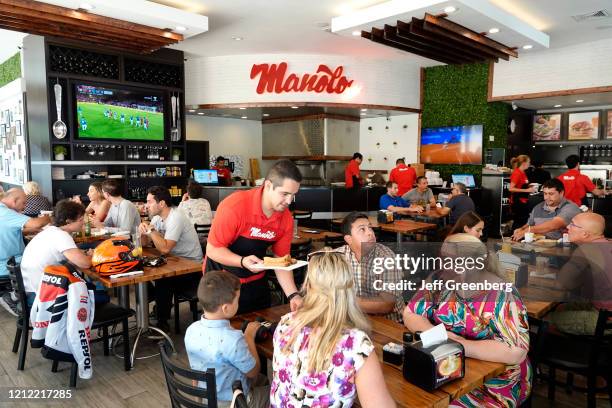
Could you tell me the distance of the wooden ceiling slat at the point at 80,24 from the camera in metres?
5.61

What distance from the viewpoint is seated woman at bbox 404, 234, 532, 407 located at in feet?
6.78

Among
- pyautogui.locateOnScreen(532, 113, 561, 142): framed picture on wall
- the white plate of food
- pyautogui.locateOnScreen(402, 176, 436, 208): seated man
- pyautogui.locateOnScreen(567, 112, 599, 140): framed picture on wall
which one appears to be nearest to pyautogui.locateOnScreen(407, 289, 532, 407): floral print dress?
the white plate of food


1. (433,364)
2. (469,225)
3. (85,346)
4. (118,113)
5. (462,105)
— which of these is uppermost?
(462,105)

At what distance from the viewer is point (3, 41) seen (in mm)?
9078

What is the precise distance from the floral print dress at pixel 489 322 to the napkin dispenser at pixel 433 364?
0.34m

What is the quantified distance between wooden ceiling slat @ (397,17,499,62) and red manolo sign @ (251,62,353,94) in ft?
9.81

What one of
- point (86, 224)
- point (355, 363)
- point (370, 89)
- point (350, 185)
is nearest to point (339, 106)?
point (370, 89)

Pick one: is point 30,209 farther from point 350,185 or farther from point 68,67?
point 350,185

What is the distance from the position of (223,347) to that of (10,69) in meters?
11.2

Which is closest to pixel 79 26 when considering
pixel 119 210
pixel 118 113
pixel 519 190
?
A: pixel 118 113

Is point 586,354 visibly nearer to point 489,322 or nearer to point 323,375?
point 489,322

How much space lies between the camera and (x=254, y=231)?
2865 millimetres

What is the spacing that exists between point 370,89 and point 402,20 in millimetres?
4093

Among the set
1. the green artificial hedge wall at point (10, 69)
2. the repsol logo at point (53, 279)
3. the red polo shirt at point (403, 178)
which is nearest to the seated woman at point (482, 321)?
the repsol logo at point (53, 279)
